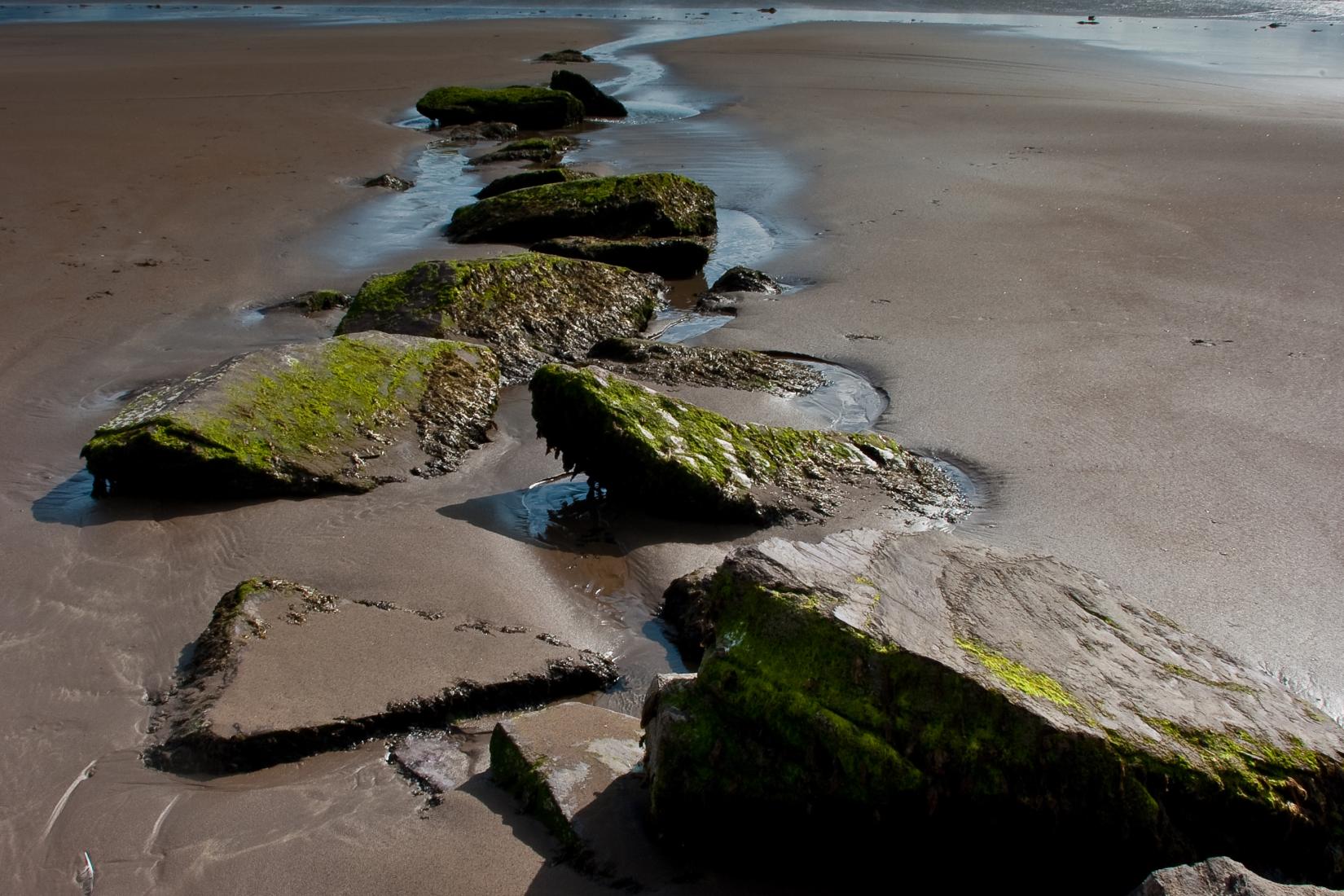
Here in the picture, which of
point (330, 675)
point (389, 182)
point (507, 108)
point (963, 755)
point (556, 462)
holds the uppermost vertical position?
point (963, 755)

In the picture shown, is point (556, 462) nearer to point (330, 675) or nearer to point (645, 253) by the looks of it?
point (330, 675)

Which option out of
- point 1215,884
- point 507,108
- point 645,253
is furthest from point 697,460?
point 507,108

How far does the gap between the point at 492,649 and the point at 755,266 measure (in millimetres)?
5765

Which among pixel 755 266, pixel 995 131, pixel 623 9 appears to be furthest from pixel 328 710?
pixel 623 9

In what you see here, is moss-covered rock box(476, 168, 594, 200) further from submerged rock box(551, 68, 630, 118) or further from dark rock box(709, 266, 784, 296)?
submerged rock box(551, 68, 630, 118)

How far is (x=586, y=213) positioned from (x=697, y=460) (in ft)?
16.7

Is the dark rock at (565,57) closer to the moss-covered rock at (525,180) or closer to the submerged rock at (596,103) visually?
the submerged rock at (596,103)

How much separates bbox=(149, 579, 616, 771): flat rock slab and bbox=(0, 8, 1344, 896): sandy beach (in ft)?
0.29

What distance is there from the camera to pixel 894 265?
854 centimetres

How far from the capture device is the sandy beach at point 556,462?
→ 291 centimetres

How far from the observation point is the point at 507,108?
53.6 feet

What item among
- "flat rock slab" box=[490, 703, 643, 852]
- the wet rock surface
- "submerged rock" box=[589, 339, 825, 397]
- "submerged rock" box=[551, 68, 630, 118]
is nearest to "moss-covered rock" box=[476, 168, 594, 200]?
"submerged rock" box=[589, 339, 825, 397]

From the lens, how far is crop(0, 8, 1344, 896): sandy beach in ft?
9.55

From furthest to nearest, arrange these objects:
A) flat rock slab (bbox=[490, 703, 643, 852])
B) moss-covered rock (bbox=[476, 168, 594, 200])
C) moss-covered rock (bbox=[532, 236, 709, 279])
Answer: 1. moss-covered rock (bbox=[476, 168, 594, 200])
2. moss-covered rock (bbox=[532, 236, 709, 279])
3. flat rock slab (bbox=[490, 703, 643, 852])
